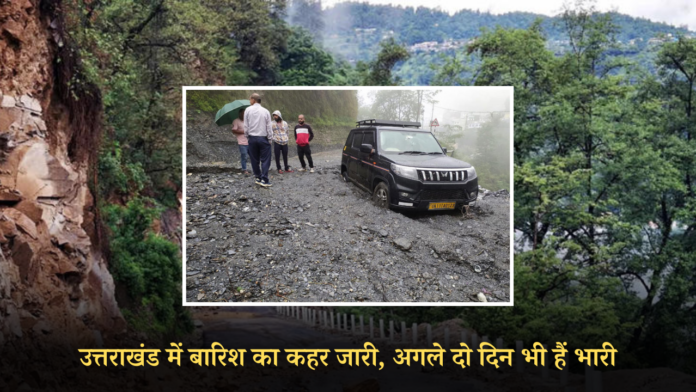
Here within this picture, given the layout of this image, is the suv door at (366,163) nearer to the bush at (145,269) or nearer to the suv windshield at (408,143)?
the suv windshield at (408,143)

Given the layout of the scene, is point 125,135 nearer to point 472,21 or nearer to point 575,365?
point 575,365

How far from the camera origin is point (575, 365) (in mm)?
14125

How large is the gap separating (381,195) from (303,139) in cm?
132

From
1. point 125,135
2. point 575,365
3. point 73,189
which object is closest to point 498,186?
point 73,189

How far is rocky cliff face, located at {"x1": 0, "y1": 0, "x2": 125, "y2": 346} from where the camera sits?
24.2ft

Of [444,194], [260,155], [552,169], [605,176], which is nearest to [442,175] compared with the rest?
[444,194]

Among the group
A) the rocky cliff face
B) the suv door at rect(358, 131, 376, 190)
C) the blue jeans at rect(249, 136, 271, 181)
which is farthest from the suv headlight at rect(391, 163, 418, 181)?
the rocky cliff face

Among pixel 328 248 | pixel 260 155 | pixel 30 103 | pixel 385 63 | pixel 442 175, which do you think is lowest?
pixel 328 248

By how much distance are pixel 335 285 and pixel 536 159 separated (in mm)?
12529

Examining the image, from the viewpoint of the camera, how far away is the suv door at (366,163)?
7.43 meters

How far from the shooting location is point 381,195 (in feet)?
24.3

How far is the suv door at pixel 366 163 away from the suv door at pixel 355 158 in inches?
2.1

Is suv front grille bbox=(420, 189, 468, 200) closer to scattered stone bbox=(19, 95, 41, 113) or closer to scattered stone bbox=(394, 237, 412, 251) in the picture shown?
scattered stone bbox=(394, 237, 412, 251)

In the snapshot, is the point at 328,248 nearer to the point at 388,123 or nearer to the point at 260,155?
the point at 260,155
